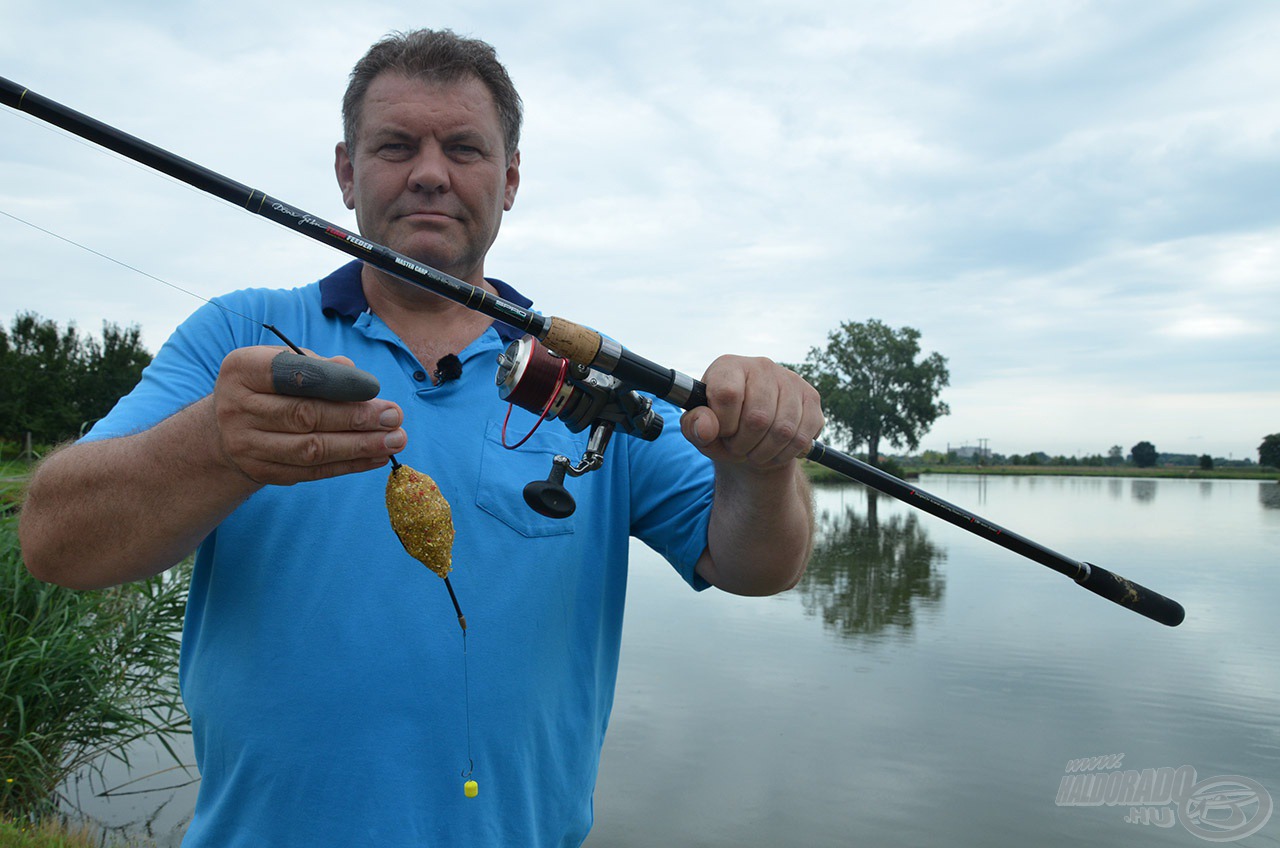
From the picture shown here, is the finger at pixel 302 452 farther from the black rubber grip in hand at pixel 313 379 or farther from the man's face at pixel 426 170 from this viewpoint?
the man's face at pixel 426 170

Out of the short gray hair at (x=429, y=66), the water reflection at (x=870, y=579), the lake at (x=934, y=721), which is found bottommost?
the lake at (x=934, y=721)

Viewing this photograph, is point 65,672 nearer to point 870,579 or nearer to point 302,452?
point 302,452

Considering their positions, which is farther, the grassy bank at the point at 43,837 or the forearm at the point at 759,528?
the grassy bank at the point at 43,837

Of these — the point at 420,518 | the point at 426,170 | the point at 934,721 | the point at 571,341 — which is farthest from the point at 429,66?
the point at 934,721

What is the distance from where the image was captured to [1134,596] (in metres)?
2.29

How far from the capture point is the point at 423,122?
2404 mm

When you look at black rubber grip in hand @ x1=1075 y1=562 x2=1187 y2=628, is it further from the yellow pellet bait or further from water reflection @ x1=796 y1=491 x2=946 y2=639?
water reflection @ x1=796 y1=491 x2=946 y2=639

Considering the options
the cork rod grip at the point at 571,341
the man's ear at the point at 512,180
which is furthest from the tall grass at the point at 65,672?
the cork rod grip at the point at 571,341

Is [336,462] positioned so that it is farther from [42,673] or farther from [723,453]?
[42,673]

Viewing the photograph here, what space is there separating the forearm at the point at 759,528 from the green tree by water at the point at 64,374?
10.7 ft

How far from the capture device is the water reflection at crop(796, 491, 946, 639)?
553 inches

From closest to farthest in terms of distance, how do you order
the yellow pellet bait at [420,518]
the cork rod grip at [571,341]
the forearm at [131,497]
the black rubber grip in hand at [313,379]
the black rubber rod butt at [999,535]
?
1. the black rubber grip in hand at [313,379]
2. the forearm at [131,497]
3. the yellow pellet bait at [420,518]
4. the cork rod grip at [571,341]
5. the black rubber rod butt at [999,535]

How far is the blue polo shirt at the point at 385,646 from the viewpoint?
1.84 meters

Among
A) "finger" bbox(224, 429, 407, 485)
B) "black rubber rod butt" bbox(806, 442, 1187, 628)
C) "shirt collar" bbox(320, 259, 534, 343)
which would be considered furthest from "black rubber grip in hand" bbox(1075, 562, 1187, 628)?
"finger" bbox(224, 429, 407, 485)
